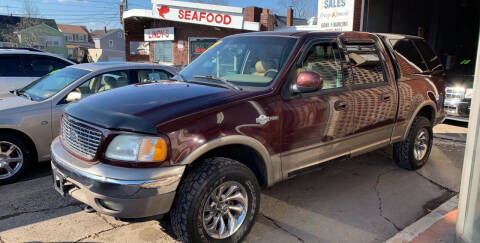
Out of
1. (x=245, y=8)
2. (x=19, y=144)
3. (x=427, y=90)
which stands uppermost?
(x=245, y=8)

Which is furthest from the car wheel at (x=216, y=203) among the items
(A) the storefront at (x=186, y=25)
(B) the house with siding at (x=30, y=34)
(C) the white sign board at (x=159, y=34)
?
(B) the house with siding at (x=30, y=34)

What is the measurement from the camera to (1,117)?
4.59 meters

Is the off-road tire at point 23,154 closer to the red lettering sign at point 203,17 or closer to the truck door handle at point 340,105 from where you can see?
the truck door handle at point 340,105

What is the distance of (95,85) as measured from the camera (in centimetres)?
551

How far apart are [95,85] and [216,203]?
10.8ft

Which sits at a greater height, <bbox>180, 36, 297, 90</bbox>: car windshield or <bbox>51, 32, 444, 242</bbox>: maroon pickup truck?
<bbox>180, 36, 297, 90</bbox>: car windshield

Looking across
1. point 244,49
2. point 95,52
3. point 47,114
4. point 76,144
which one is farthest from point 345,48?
point 95,52

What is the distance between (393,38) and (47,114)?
15.4ft

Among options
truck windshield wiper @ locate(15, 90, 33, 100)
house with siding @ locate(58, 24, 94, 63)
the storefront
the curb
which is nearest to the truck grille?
truck windshield wiper @ locate(15, 90, 33, 100)

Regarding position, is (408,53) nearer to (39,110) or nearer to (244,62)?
(244,62)

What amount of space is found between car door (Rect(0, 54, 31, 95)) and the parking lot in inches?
109

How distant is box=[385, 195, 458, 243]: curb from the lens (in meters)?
3.45

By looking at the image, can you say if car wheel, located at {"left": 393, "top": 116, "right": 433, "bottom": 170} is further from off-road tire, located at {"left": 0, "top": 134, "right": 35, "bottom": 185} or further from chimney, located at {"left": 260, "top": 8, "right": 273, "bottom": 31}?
chimney, located at {"left": 260, "top": 8, "right": 273, "bottom": 31}

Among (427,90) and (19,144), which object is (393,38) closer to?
(427,90)
